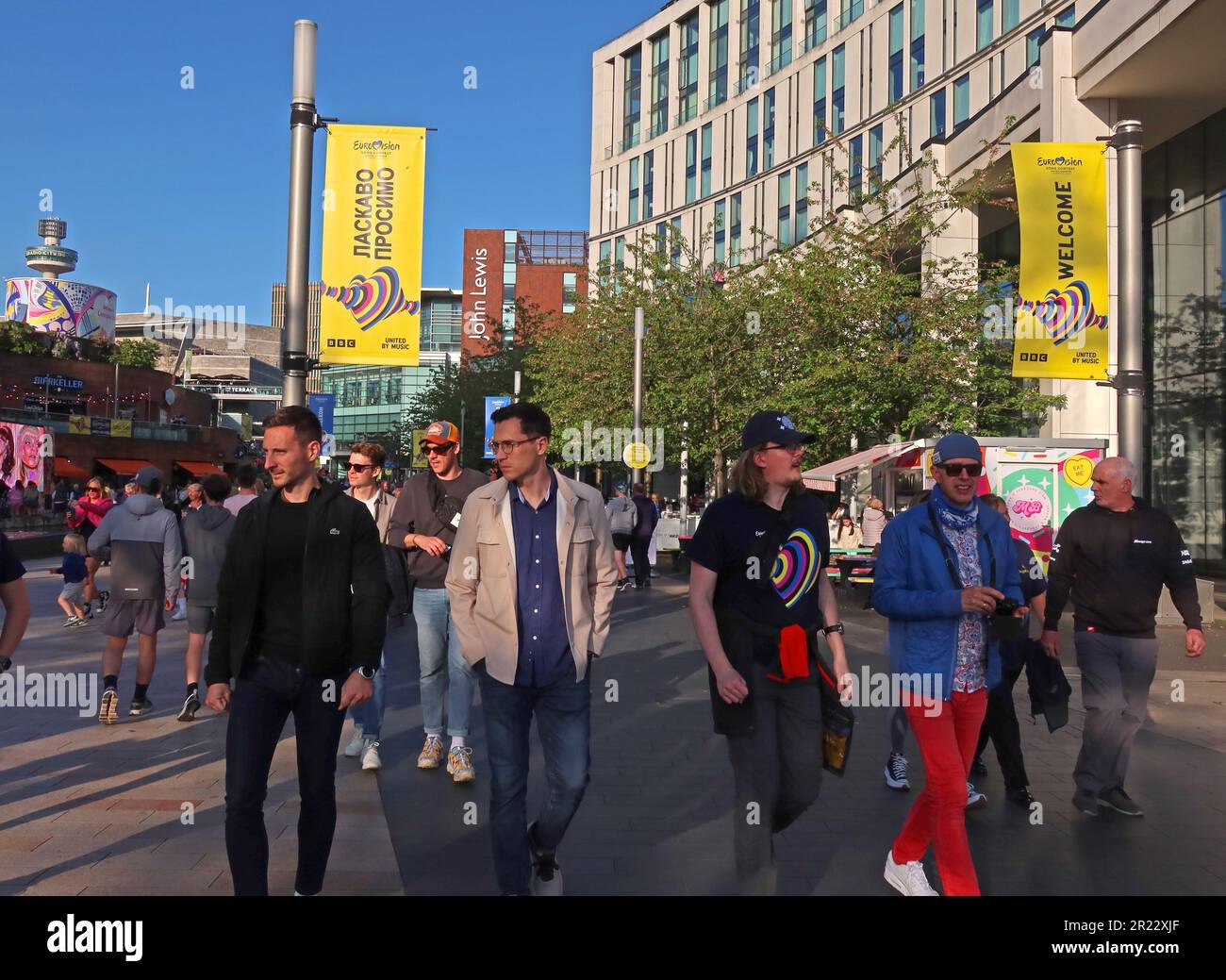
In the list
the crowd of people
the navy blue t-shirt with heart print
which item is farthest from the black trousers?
the navy blue t-shirt with heart print

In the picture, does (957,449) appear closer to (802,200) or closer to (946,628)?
(946,628)

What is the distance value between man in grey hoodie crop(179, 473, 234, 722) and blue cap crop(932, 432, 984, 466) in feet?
17.0

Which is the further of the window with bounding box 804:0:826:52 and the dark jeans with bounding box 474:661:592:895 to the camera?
the window with bounding box 804:0:826:52

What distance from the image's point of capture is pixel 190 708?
8.16 metres

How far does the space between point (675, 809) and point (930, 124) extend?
38.4m

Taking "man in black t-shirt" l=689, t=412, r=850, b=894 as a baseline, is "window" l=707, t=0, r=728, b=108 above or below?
above

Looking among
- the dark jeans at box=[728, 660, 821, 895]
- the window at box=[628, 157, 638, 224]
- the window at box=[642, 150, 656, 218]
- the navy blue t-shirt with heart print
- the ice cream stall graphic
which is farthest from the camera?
the window at box=[628, 157, 638, 224]

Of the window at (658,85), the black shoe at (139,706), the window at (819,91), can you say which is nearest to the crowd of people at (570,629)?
the black shoe at (139,706)

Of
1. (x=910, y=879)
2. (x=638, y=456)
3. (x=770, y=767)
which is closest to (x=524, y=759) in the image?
(x=770, y=767)

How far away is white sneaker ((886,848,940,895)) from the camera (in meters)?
4.51

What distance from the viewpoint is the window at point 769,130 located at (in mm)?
50531

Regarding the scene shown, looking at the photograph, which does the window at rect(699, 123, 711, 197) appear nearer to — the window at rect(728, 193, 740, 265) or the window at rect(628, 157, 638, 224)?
the window at rect(728, 193, 740, 265)

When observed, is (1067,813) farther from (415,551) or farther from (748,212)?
(748,212)

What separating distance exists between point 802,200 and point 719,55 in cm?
1131
